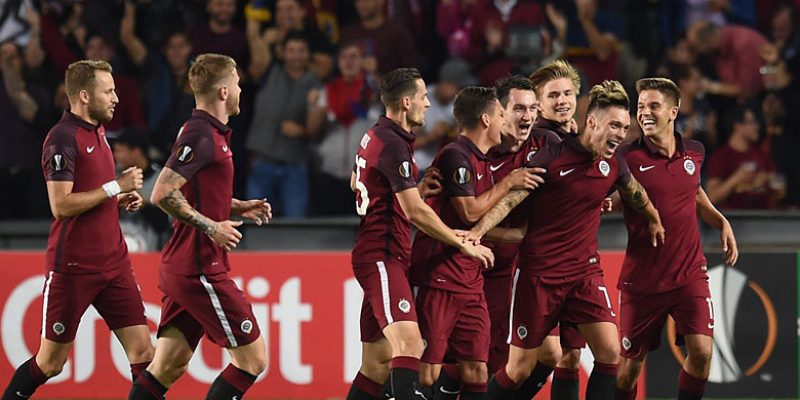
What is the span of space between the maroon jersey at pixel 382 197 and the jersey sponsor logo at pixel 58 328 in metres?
1.56

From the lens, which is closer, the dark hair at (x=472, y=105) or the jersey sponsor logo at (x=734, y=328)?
the dark hair at (x=472, y=105)

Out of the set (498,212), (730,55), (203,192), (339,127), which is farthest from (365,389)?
(730,55)

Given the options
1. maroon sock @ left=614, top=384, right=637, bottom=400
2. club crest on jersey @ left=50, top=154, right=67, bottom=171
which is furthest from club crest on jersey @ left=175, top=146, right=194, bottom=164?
maroon sock @ left=614, top=384, right=637, bottom=400

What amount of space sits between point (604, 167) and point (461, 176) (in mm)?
782

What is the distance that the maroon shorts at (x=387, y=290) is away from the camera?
734cm

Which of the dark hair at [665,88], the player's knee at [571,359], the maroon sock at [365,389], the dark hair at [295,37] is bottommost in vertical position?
the maroon sock at [365,389]

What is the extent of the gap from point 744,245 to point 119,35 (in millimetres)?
5241

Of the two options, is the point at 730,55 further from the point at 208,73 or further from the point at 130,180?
the point at 130,180

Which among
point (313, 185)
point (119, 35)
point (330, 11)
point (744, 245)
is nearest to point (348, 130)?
point (313, 185)

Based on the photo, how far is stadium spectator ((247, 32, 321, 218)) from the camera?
11172 millimetres

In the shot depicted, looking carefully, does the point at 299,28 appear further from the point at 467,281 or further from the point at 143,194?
the point at 467,281

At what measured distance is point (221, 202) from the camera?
23.9 ft

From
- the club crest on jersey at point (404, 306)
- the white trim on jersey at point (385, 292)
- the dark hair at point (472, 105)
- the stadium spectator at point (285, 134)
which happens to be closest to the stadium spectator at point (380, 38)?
the stadium spectator at point (285, 134)

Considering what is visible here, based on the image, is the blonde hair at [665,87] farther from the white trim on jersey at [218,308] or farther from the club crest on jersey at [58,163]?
the club crest on jersey at [58,163]
